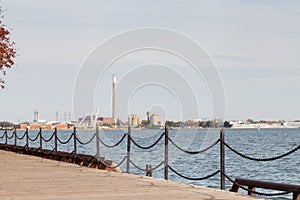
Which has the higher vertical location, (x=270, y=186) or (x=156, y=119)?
(x=156, y=119)

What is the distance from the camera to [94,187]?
12.0m

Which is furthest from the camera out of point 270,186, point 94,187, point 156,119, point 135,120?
point 135,120

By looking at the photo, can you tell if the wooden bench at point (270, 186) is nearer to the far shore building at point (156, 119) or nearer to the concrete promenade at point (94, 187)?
the concrete promenade at point (94, 187)

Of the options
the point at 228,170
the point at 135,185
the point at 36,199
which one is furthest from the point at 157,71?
the point at 36,199

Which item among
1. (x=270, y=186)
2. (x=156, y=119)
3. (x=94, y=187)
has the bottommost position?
(x=94, y=187)

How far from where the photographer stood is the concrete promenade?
34.7 ft

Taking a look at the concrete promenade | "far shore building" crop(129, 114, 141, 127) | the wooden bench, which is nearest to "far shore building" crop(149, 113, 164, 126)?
"far shore building" crop(129, 114, 141, 127)

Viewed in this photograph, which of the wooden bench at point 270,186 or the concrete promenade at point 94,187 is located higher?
the wooden bench at point 270,186

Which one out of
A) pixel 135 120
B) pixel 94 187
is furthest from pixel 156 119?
pixel 94 187

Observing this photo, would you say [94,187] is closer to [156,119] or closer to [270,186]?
[270,186]

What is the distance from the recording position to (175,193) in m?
11.0

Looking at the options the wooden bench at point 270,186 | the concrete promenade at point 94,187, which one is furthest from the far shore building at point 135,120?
the wooden bench at point 270,186

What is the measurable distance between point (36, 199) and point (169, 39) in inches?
978

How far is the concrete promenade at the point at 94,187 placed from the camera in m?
10.6
